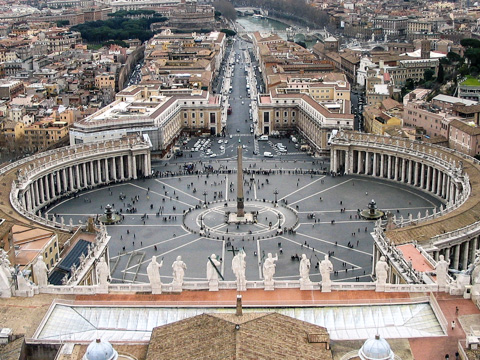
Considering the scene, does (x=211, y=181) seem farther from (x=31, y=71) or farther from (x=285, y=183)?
(x=31, y=71)

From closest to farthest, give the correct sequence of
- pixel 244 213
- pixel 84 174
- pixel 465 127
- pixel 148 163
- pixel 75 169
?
pixel 244 213 < pixel 465 127 < pixel 75 169 < pixel 84 174 < pixel 148 163

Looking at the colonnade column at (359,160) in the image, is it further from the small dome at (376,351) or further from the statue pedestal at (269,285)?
the small dome at (376,351)

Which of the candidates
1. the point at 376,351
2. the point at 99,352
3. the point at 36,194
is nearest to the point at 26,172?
the point at 36,194

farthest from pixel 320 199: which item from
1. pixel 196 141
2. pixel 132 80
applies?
pixel 132 80

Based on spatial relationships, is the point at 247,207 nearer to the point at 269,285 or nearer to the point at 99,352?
the point at 269,285

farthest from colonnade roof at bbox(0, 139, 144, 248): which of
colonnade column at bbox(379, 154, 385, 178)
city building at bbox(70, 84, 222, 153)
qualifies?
colonnade column at bbox(379, 154, 385, 178)

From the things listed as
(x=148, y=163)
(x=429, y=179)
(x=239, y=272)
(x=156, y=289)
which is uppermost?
(x=239, y=272)
